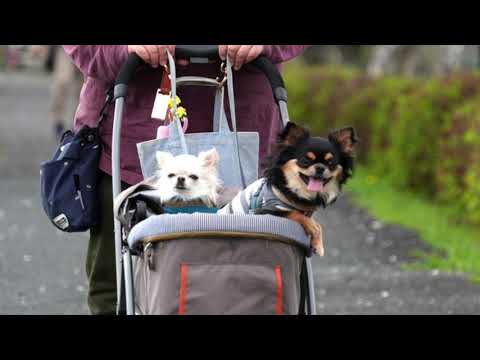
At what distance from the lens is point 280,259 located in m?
3.58

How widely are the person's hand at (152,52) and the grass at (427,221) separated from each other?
3945mm

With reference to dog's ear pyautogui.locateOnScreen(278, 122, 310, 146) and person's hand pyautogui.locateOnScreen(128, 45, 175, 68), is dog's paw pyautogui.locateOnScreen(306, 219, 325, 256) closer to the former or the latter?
dog's ear pyautogui.locateOnScreen(278, 122, 310, 146)

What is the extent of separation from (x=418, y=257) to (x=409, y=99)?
133 inches

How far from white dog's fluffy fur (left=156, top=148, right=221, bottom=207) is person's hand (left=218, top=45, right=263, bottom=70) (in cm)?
55

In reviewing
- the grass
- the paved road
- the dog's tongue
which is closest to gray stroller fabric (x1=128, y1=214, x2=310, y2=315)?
the dog's tongue

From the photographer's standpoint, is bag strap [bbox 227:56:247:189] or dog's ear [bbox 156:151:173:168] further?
bag strap [bbox 227:56:247:189]

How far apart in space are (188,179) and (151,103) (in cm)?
85

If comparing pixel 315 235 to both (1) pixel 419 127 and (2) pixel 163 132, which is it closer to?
(2) pixel 163 132

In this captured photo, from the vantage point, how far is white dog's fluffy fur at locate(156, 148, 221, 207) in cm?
383
